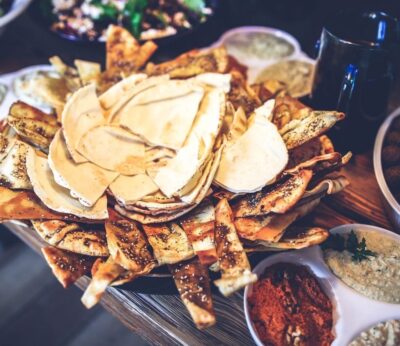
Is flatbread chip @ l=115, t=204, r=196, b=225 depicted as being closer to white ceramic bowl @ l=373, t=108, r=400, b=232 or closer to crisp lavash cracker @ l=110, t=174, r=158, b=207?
crisp lavash cracker @ l=110, t=174, r=158, b=207

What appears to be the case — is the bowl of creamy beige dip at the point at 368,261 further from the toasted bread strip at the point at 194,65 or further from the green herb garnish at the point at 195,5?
the green herb garnish at the point at 195,5

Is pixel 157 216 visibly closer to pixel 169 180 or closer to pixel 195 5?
pixel 169 180

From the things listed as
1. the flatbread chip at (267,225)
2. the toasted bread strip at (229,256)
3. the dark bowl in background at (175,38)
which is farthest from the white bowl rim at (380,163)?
the dark bowl in background at (175,38)

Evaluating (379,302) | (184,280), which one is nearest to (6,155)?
(184,280)

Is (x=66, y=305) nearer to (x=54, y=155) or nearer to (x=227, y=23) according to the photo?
(x=54, y=155)

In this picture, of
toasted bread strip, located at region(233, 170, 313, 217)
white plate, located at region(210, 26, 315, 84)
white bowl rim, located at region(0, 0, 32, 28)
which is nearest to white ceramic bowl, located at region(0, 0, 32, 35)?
white bowl rim, located at region(0, 0, 32, 28)

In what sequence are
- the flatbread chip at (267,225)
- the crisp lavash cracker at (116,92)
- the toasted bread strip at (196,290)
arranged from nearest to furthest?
1. the toasted bread strip at (196,290)
2. the flatbread chip at (267,225)
3. the crisp lavash cracker at (116,92)

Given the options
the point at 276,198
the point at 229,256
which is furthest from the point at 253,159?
the point at 229,256
